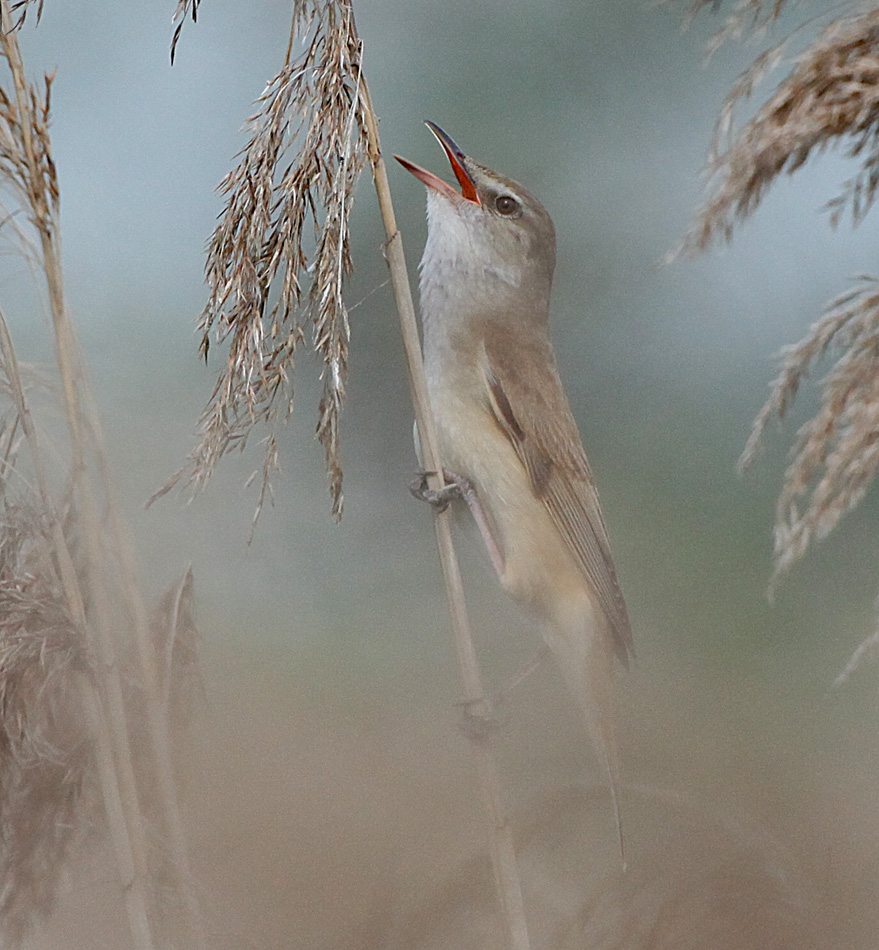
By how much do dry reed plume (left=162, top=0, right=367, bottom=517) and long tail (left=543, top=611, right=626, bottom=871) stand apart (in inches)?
15.5

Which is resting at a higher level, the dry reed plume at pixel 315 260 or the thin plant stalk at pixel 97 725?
the dry reed plume at pixel 315 260

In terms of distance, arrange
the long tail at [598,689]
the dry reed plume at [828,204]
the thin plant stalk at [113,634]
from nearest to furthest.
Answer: the dry reed plume at [828,204] < the long tail at [598,689] < the thin plant stalk at [113,634]

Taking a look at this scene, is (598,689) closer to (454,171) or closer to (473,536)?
(473,536)

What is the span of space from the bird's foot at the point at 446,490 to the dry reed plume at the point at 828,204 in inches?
14.1

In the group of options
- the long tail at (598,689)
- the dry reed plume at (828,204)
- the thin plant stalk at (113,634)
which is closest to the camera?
the dry reed plume at (828,204)

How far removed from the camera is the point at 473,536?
4.04ft

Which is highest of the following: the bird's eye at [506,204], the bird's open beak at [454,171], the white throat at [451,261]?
the bird's open beak at [454,171]

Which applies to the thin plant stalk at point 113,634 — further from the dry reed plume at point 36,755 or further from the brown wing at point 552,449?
the brown wing at point 552,449

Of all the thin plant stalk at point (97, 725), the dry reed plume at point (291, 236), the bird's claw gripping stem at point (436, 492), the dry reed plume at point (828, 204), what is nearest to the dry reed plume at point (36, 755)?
the thin plant stalk at point (97, 725)

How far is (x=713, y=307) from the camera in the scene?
1156mm

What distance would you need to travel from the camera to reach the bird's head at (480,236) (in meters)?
1.23

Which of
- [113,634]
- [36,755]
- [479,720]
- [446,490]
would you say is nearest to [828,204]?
[446,490]

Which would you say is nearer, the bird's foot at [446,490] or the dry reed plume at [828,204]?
the dry reed plume at [828,204]

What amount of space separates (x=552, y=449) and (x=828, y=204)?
459mm
